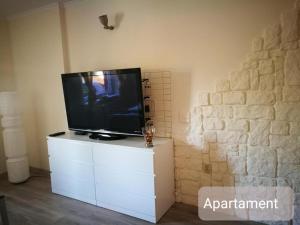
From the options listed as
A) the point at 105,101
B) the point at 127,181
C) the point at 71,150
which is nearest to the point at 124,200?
the point at 127,181

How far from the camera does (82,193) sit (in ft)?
9.04

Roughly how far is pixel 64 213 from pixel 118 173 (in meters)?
0.72

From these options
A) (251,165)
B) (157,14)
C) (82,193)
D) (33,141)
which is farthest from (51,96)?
(251,165)

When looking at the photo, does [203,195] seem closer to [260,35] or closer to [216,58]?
[216,58]

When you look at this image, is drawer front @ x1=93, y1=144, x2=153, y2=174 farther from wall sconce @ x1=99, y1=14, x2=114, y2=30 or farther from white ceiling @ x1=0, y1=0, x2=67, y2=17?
white ceiling @ x1=0, y1=0, x2=67, y2=17

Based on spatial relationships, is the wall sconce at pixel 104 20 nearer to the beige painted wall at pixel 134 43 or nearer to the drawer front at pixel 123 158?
the beige painted wall at pixel 134 43

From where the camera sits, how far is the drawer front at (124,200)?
230 centimetres

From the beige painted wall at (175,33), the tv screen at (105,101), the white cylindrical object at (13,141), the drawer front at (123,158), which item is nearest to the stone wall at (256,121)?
the beige painted wall at (175,33)

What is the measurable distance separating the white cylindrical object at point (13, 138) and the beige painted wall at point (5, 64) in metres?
0.59

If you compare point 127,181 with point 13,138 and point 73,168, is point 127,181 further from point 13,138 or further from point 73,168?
point 13,138

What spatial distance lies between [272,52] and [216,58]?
468 mm

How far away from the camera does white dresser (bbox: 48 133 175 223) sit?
2.28 meters

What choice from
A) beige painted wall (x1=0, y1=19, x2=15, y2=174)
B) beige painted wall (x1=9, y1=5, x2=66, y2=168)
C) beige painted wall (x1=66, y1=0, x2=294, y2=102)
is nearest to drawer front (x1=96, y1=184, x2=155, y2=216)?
beige painted wall (x1=66, y1=0, x2=294, y2=102)

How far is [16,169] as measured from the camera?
3332 millimetres
